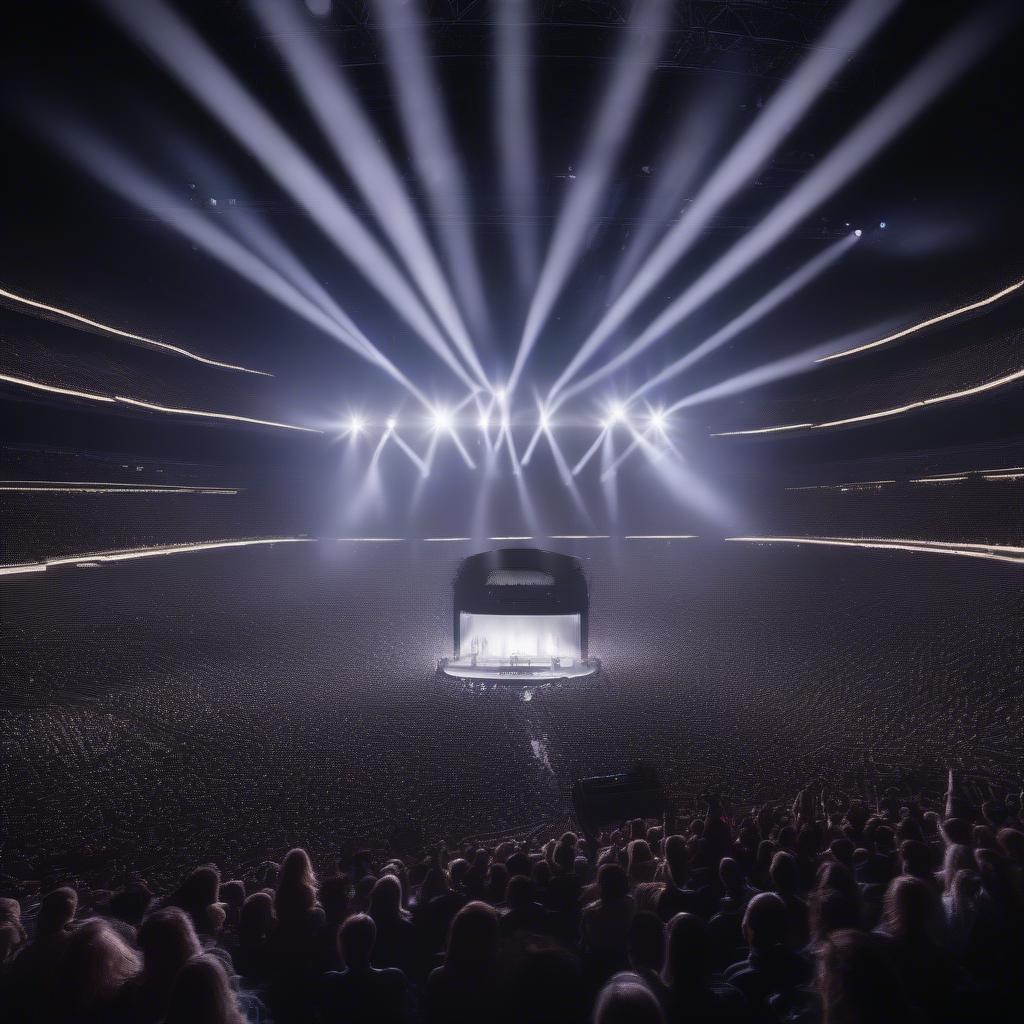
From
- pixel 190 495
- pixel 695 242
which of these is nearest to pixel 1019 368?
pixel 695 242

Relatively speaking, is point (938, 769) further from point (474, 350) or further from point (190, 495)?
point (190, 495)

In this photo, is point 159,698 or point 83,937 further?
point 159,698

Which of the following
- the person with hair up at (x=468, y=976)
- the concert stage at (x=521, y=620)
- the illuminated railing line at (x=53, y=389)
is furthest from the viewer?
the illuminated railing line at (x=53, y=389)

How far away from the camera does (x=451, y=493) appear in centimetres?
2450

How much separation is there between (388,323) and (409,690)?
13327 millimetres

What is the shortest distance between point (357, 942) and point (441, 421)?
2185 cm

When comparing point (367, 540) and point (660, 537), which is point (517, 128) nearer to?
point (367, 540)

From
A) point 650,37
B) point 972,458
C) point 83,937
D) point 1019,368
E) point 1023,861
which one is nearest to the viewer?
point 83,937

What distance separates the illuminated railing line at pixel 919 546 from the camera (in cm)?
1330

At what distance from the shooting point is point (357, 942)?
7.94 feet

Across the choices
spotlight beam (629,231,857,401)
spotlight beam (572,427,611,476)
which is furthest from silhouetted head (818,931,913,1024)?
spotlight beam (572,427,611,476)

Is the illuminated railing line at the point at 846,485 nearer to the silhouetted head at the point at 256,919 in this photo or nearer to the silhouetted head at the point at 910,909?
the silhouetted head at the point at 910,909

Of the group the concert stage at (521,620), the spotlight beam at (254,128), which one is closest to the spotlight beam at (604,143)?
the spotlight beam at (254,128)

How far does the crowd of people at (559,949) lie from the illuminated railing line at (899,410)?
14004 mm
